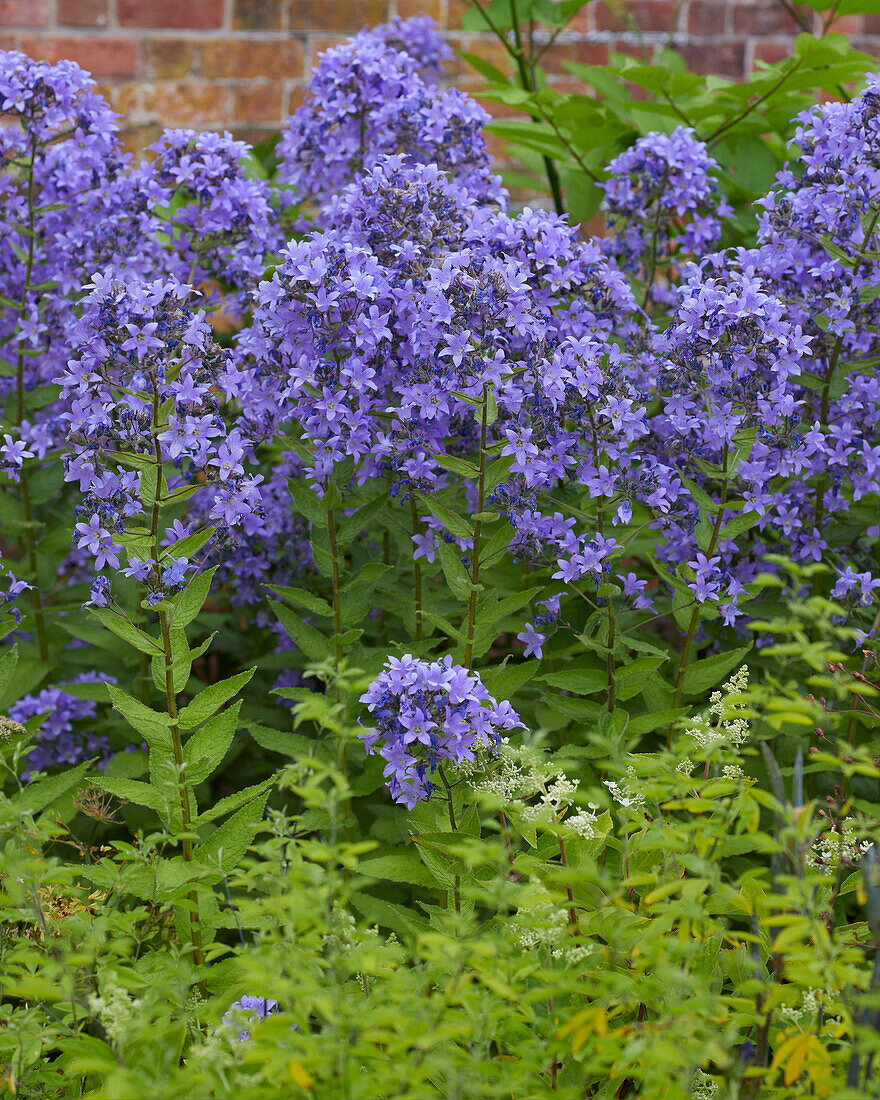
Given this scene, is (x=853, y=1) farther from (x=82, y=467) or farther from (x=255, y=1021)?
(x=255, y=1021)

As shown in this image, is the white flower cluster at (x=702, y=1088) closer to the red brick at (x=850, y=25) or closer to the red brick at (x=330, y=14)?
the red brick at (x=330, y=14)

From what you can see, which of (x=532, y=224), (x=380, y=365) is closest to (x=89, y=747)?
(x=380, y=365)

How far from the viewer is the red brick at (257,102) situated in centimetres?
450

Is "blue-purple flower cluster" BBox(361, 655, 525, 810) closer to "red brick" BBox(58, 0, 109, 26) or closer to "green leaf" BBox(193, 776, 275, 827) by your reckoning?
"green leaf" BBox(193, 776, 275, 827)

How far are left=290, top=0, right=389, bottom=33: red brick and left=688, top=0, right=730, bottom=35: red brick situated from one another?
1.34 meters

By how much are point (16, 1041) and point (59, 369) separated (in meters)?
1.87

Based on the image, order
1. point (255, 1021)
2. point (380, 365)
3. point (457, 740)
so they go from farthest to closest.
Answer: point (380, 365)
point (457, 740)
point (255, 1021)

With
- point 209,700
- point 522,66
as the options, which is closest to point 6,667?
point 209,700

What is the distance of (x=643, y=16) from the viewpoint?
4516 mm

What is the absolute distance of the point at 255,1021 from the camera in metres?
1.63

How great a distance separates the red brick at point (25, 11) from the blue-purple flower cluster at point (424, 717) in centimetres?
384

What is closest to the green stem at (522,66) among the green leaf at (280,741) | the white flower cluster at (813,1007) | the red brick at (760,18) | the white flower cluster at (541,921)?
the red brick at (760,18)

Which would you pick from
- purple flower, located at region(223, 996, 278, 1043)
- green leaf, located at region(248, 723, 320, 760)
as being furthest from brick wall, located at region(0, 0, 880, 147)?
purple flower, located at region(223, 996, 278, 1043)

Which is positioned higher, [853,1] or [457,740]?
[853,1]
